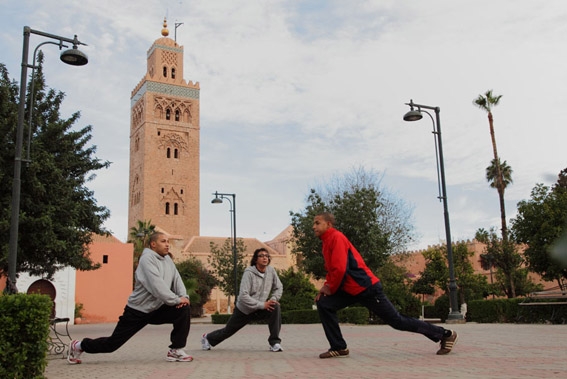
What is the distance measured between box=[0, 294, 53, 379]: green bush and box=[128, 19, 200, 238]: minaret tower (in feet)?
238

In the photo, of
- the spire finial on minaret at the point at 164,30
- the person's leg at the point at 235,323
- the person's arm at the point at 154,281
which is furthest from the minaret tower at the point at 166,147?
the person's arm at the point at 154,281

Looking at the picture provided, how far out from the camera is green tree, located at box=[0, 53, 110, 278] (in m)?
15.7

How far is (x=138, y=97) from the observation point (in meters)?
84.8

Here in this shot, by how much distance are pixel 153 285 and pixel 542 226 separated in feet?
71.7

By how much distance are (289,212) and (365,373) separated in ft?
70.4

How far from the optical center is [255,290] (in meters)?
8.80

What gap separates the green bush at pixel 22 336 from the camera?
5.34 metres

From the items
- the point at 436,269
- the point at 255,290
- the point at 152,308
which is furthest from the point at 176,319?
the point at 436,269

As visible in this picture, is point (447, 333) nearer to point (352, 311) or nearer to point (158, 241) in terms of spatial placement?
point (158, 241)

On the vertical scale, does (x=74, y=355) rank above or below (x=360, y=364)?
above

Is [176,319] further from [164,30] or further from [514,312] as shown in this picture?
[164,30]

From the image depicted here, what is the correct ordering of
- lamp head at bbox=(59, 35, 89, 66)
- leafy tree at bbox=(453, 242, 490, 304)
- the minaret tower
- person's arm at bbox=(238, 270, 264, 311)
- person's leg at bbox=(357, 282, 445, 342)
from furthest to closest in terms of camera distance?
the minaret tower < leafy tree at bbox=(453, 242, 490, 304) < lamp head at bbox=(59, 35, 89, 66) < person's arm at bbox=(238, 270, 264, 311) < person's leg at bbox=(357, 282, 445, 342)

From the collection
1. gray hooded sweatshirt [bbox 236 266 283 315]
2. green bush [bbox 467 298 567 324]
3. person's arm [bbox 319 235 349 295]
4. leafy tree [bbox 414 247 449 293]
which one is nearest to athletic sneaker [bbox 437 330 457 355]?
person's arm [bbox 319 235 349 295]

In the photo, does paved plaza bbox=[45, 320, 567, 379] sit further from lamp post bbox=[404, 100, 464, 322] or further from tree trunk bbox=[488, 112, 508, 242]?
tree trunk bbox=[488, 112, 508, 242]
